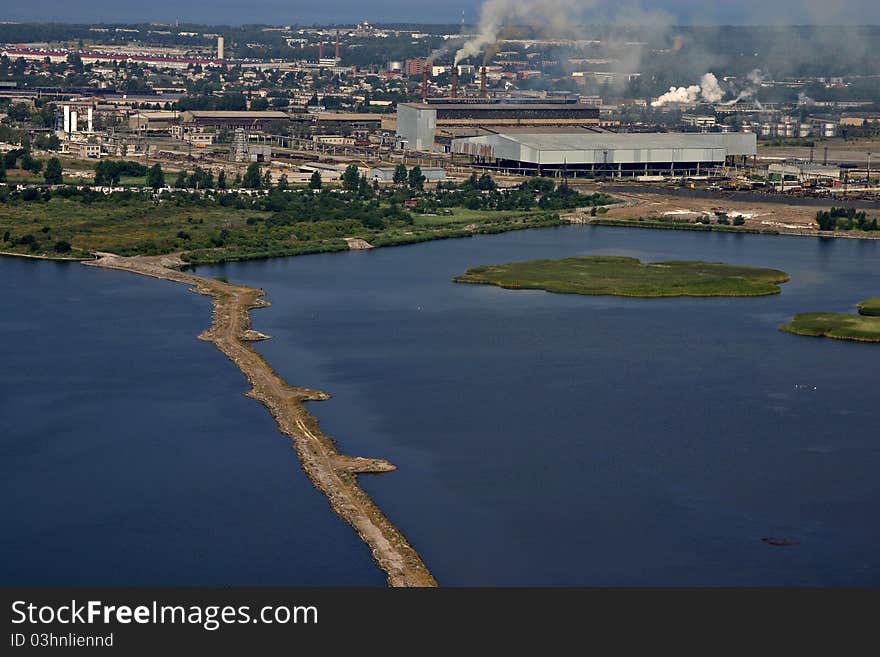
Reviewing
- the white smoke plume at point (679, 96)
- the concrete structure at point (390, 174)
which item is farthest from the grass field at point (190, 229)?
the white smoke plume at point (679, 96)

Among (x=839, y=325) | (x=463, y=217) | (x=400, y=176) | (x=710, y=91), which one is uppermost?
(x=710, y=91)

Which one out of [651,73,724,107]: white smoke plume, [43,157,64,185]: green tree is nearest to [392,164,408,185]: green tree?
[43,157,64,185]: green tree

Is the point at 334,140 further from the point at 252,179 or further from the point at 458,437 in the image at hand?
the point at 458,437

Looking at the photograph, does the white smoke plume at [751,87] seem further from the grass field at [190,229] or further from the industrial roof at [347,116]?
the grass field at [190,229]

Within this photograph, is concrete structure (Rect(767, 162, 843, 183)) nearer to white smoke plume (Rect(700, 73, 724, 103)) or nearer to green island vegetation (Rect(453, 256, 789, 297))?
green island vegetation (Rect(453, 256, 789, 297))

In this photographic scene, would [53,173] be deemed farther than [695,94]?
No

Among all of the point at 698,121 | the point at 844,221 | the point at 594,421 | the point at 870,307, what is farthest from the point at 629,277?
the point at 698,121
